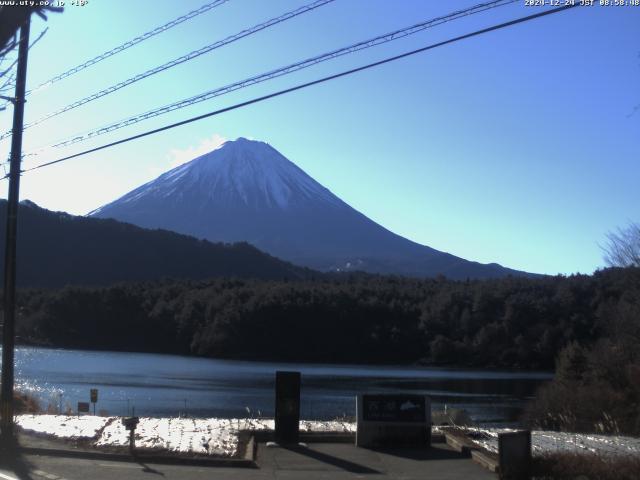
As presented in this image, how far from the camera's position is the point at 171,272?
12456 centimetres

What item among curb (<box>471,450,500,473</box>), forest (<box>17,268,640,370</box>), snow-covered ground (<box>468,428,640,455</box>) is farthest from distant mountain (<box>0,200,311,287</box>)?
curb (<box>471,450,500,473</box>)

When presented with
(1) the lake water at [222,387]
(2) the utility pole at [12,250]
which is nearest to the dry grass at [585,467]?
(2) the utility pole at [12,250]

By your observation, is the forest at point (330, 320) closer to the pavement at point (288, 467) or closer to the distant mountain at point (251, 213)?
the pavement at point (288, 467)

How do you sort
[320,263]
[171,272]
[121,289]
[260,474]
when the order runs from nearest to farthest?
[260,474] < [121,289] < [171,272] < [320,263]

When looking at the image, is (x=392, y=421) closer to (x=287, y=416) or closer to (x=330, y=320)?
(x=287, y=416)

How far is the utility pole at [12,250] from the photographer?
1620 centimetres

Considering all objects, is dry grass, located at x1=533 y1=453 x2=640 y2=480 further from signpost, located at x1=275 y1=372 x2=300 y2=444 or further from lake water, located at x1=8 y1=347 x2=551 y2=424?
lake water, located at x1=8 y1=347 x2=551 y2=424

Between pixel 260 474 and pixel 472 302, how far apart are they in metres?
73.0

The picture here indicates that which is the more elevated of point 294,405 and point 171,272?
point 171,272

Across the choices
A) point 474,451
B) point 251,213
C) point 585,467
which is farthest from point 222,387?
point 251,213

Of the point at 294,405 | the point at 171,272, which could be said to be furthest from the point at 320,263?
the point at 294,405

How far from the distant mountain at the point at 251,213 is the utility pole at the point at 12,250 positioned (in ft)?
523

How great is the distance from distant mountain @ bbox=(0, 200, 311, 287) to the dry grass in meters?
101

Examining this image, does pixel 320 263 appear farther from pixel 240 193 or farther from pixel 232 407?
pixel 232 407
